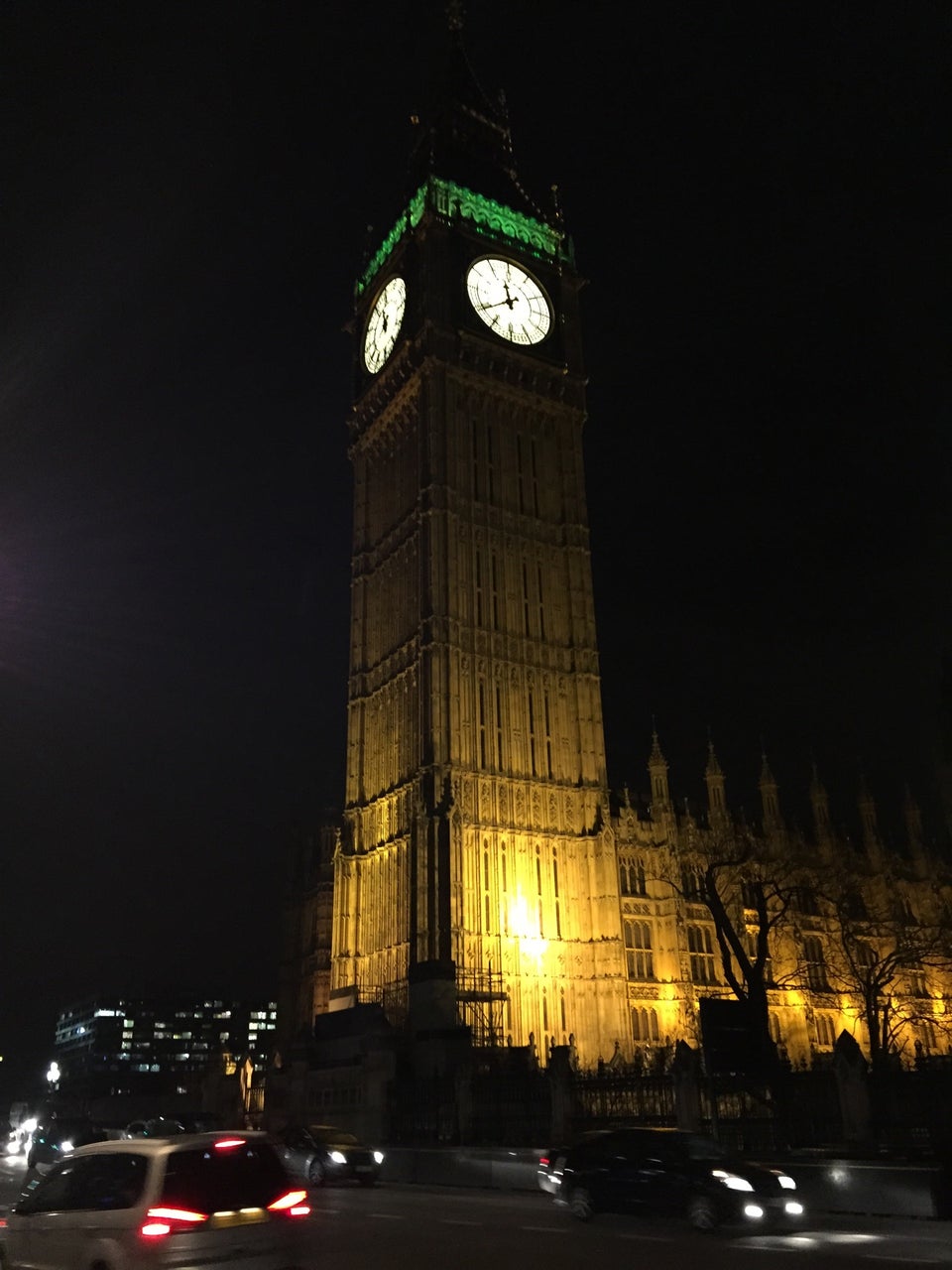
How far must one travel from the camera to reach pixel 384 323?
64000 millimetres

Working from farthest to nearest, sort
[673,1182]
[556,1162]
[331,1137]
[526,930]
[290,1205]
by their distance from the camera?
[526,930] < [331,1137] < [556,1162] < [673,1182] < [290,1205]

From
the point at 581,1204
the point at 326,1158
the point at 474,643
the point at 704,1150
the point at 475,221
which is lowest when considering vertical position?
the point at 581,1204

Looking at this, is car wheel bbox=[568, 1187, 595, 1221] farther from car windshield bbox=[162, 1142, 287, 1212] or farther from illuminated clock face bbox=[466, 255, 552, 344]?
illuminated clock face bbox=[466, 255, 552, 344]

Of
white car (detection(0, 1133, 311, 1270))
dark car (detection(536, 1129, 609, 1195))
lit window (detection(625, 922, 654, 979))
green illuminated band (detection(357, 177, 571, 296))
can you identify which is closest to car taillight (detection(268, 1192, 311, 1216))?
white car (detection(0, 1133, 311, 1270))

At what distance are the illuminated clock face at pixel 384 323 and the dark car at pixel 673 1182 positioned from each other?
53.0 meters

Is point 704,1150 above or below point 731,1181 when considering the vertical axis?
above

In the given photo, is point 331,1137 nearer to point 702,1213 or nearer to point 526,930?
point 702,1213

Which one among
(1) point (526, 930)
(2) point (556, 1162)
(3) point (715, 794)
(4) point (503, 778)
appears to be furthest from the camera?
(3) point (715, 794)

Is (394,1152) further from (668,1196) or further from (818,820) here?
(818,820)

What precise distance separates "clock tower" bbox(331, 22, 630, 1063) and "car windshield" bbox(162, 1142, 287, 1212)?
119 feet

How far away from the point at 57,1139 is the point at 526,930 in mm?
26753

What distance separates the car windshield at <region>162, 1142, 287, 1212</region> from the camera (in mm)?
7609

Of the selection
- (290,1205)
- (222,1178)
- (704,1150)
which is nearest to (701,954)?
(704,1150)

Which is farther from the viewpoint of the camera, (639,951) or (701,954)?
(701,954)
